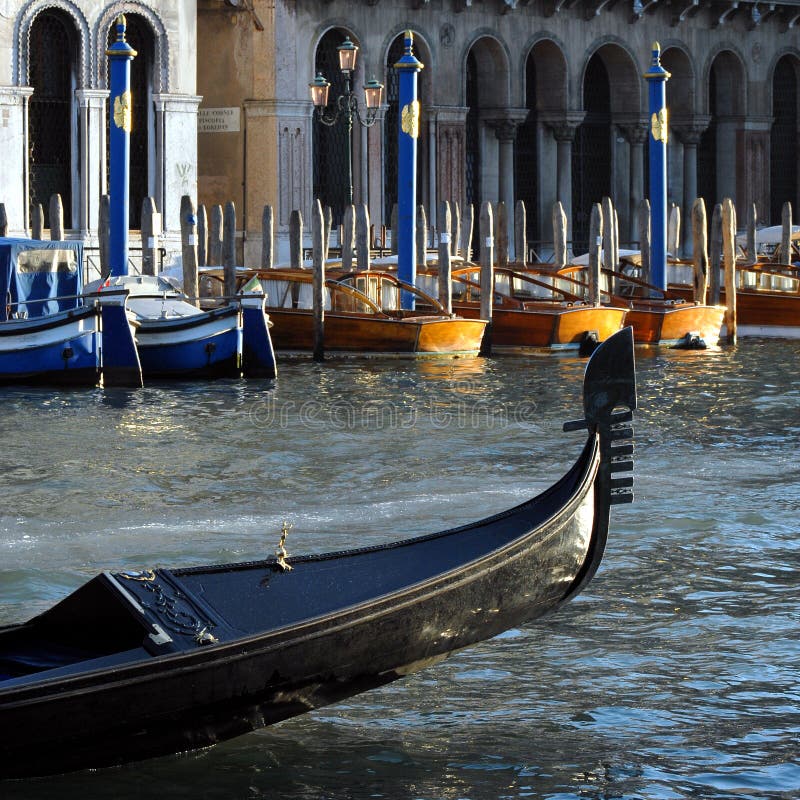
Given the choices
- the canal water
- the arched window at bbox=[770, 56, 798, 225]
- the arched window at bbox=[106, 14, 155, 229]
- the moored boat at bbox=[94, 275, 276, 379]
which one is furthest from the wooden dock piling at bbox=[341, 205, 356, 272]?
the arched window at bbox=[770, 56, 798, 225]

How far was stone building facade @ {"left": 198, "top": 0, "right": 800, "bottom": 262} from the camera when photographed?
76.5 ft

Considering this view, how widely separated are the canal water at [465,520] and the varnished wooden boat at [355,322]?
0.69m

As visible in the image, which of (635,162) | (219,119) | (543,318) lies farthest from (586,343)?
(635,162)

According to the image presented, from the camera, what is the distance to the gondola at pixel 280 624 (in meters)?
4.89

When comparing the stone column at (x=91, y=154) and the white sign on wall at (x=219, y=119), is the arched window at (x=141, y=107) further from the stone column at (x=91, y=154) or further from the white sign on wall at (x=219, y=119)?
the white sign on wall at (x=219, y=119)

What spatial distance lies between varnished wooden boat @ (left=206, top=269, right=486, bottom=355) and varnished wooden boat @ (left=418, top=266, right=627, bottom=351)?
0.67m

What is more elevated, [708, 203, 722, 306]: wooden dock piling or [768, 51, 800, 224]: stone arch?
[768, 51, 800, 224]: stone arch

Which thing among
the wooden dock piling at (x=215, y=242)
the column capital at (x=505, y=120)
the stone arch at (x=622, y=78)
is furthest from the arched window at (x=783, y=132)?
A: the wooden dock piling at (x=215, y=242)

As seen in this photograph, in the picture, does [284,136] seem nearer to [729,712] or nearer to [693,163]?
[693,163]

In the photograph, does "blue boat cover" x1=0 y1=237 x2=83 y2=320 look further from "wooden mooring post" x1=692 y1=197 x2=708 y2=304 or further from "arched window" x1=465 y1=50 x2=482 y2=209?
"arched window" x1=465 y1=50 x2=482 y2=209

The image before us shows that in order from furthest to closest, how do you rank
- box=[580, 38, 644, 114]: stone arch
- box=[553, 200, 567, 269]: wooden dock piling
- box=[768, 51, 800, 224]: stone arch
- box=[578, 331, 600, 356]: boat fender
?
box=[768, 51, 800, 224]: stone arch, box=[580, 38, 644, 114]: stone arch, box=[553, 200, 567, 269]: wooden dock piling, box=[578, 331, 600, 356]: boat fender

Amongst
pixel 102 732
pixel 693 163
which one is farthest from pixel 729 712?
pixel 693 163

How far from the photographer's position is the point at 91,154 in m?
20.7

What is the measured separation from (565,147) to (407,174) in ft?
29.5
